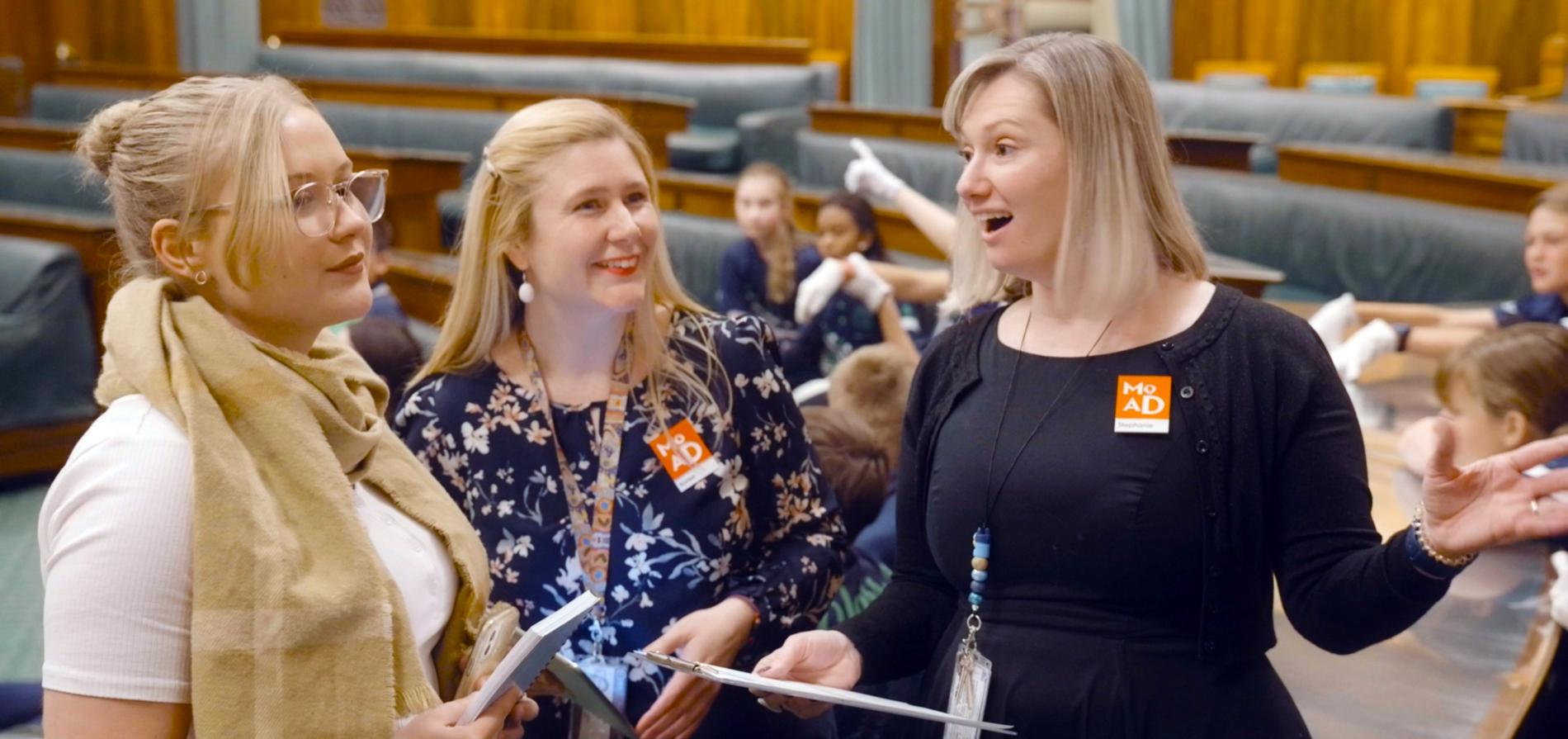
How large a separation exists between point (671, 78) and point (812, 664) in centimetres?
837

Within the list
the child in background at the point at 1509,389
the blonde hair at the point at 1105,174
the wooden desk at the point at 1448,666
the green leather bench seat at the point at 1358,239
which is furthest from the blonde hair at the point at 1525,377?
the green leather bench seat at the point at 1358,239

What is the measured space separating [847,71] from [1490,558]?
327 inches

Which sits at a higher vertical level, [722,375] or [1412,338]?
[722,375]

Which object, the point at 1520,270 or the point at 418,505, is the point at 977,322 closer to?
the point at 418,505

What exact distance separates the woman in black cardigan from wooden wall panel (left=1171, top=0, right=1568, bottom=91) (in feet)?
27.9

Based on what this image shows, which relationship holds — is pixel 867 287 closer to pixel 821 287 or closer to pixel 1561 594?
pixel 821 287

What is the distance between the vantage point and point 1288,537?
1306 millimetres

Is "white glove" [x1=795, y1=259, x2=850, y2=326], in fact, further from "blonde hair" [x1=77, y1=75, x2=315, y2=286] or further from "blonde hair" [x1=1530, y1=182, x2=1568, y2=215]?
"blonde hair" [x1=77, y1=75, x2=315, y2=286]

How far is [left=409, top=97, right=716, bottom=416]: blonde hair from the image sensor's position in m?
1.68

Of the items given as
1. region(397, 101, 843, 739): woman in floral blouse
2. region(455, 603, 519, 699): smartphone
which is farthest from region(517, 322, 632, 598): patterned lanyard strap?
region(455, 603, 519, 699): smartphone

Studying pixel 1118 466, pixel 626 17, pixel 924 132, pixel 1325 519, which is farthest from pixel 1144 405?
pixel 626 17

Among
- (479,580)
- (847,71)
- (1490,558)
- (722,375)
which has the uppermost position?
(847,71)

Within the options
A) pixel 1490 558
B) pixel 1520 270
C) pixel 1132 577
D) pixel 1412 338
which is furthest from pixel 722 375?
pixel 1520 270

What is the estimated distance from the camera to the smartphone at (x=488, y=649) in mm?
1314
